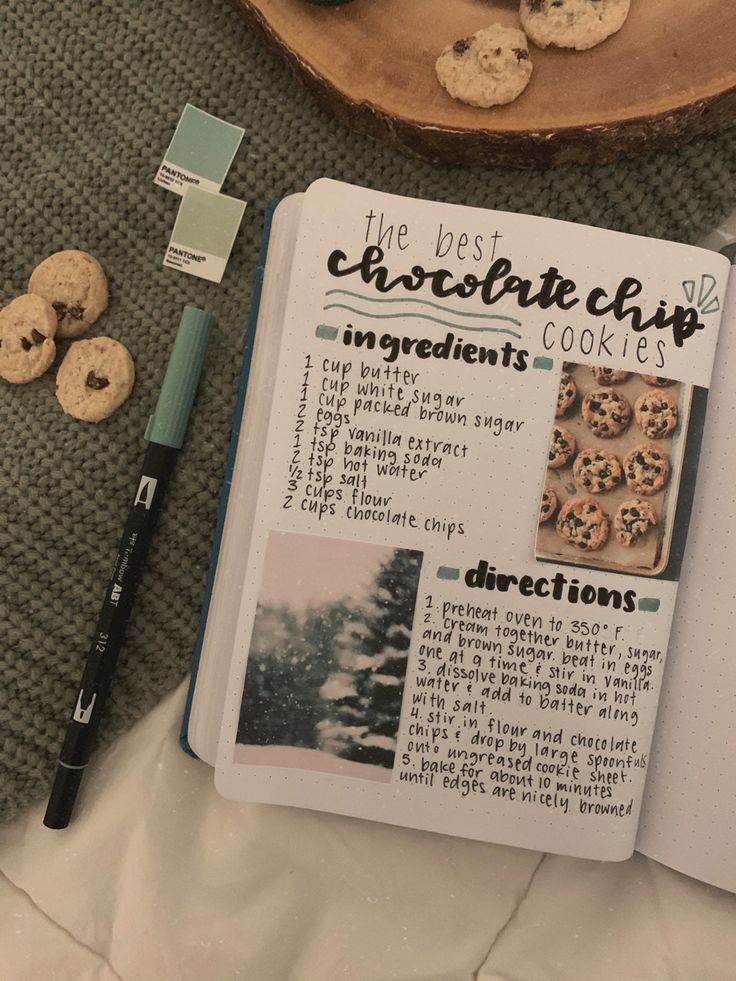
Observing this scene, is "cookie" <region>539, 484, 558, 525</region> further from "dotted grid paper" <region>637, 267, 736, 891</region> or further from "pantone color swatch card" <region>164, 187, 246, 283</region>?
"pantone color swatch card" <region>164, 187, 246, 283</region>

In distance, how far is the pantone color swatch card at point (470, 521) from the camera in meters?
0.39

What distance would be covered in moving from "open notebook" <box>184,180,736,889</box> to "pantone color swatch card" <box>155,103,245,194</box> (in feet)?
0.27

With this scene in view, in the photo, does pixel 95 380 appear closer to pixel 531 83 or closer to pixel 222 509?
pixel 222 509

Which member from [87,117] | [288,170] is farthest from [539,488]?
[87,117]

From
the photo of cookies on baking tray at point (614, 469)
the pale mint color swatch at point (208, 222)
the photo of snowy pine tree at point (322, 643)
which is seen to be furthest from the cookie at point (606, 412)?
the pale mint color swatch at point (208, 222)

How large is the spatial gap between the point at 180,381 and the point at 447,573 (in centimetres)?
17

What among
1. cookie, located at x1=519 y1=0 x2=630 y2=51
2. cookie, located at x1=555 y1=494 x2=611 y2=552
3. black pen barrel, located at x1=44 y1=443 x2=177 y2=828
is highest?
cookie, located at x1=519 y1=0 x2=630 y2=51

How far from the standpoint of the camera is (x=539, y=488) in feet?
1.28

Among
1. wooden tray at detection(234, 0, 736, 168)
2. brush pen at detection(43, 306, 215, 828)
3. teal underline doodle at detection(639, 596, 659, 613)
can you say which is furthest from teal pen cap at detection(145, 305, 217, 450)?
teal underline doodle at detection(639, 596, 659, 613)

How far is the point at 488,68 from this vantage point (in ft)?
1.23

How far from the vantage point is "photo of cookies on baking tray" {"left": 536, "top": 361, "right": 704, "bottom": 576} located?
1.27 feet

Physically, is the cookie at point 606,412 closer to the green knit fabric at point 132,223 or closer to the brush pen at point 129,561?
the green knit fabric at point 132,223

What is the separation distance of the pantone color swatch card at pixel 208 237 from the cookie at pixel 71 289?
0.04 m

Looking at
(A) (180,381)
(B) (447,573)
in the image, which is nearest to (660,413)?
(B) (447,573)
